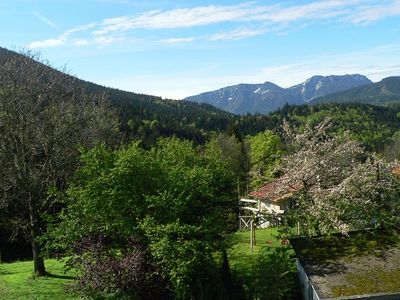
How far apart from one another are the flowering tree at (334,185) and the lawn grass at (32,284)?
41.0ft

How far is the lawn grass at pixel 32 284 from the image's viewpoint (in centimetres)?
2005

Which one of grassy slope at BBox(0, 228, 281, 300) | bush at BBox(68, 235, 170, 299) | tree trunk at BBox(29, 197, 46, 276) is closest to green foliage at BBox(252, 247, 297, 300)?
grassy slope at BBox(0, 228, 281, 300)

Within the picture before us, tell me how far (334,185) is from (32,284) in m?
16.6

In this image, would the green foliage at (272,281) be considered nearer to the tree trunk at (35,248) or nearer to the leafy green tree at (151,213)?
the leafy green tree at (151,213)

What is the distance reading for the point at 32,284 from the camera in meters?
21.7

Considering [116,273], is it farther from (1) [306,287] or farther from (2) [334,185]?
(2) [334,185]

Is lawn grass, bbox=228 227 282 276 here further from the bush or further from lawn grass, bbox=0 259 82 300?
lawn grass, bbox=0 259 82 300

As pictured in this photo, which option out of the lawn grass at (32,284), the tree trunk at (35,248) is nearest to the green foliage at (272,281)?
the lawn grass at (32,284)

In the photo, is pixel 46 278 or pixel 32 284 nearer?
pixel 32 284

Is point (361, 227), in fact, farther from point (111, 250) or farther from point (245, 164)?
point (245, 164)

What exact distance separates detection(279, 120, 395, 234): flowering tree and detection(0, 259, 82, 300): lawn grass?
41.0 feet

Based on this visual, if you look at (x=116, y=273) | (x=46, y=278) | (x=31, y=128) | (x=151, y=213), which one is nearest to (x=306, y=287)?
(x=151, y=213)

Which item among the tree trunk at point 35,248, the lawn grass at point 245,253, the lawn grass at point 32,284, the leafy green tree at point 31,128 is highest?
the leafy green tree at point 31,128

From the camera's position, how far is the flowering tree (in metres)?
21.8
